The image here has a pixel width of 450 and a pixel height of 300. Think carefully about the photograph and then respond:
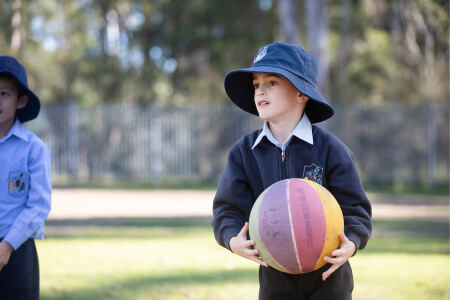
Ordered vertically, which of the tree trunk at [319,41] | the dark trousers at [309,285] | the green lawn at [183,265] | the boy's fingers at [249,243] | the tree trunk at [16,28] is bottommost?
the green lawn at [183,265]

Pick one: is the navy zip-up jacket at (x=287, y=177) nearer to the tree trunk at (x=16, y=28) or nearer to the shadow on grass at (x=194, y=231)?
the shadow on grass at (x=194, y=231)

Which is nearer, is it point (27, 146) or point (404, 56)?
point (27, 146)

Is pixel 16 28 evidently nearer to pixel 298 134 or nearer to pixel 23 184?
pixel 23 184

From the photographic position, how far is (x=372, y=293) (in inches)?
250

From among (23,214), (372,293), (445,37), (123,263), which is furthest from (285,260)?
(445,37)

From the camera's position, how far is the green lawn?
6.42 m

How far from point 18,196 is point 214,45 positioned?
31.1m

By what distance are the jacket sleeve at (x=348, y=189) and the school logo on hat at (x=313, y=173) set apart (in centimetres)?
5

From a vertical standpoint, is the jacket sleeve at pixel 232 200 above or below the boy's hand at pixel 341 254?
above

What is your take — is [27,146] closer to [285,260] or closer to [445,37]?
[285,260]

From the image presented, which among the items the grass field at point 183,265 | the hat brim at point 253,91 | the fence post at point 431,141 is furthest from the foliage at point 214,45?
the hat brim at point 253,91

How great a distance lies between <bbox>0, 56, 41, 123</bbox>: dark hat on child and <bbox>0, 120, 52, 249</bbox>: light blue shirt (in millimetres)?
320

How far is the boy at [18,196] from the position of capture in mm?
3883

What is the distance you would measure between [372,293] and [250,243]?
3398 mm
